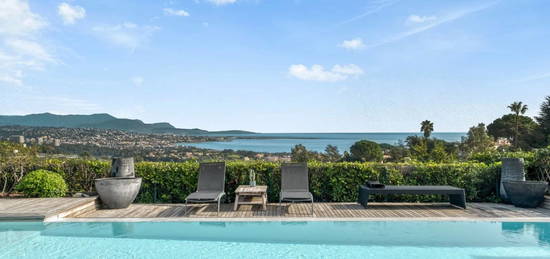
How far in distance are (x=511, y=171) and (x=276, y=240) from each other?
5.98m

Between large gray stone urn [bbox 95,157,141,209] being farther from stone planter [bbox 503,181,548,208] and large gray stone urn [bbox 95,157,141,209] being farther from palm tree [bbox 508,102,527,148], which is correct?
palm tree [bbox 508,102,527,148]

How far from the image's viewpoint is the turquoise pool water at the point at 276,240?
505 cm

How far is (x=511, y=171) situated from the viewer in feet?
26.0

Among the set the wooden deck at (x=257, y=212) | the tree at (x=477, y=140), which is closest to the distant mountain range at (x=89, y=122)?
the wooden deck at (x=257, y=212)

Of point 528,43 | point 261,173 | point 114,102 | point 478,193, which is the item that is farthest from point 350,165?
point 114,102

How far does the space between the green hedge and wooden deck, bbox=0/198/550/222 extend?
16.7 inches

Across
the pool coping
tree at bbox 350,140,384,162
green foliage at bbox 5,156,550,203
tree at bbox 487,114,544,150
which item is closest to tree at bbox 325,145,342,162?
green foliage at bbox 5,156,550,203

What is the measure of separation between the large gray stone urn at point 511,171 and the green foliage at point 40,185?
10.6 m

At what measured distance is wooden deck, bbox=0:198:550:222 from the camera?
6.62m

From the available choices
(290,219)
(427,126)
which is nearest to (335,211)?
(290,219)

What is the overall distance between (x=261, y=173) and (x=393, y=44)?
9099 millimetres

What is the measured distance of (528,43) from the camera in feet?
44.5

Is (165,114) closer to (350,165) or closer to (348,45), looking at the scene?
(348,45)

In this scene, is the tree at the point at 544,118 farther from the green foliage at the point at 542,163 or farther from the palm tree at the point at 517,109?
the green foliage at the point at 542,163
